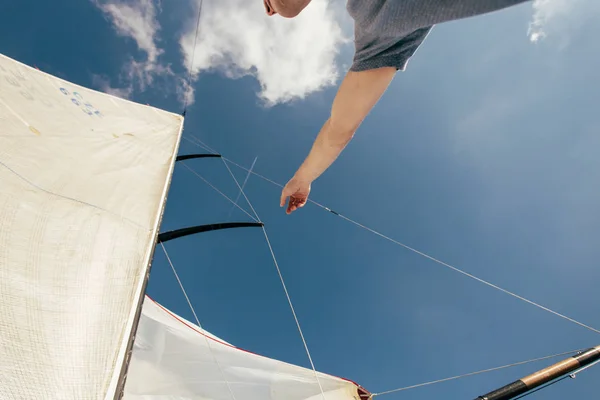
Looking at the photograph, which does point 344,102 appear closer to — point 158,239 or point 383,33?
point 383,33

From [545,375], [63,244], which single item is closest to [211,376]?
[63,244]

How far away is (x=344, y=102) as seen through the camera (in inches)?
30.7

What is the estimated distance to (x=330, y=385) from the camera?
3.01m

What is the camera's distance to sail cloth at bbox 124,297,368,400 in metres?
2.82

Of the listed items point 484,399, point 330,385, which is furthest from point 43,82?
point 484,399

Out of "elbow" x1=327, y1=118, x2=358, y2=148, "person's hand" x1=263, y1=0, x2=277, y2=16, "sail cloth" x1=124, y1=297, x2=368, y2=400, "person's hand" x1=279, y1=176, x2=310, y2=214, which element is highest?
"person's hand" x1=279, y1=176, x2=310, y2=214

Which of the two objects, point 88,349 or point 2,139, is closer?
point 88,349

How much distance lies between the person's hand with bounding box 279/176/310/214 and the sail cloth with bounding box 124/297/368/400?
2.45 m

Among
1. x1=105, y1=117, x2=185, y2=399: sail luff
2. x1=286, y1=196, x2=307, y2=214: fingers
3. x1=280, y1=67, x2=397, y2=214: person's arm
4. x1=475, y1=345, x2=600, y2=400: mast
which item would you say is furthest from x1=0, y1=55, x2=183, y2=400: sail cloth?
x1=475, y1=345, x2=600, y2=400: mast

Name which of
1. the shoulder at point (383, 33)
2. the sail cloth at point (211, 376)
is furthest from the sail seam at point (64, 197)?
the shoulder at point (383, 33)

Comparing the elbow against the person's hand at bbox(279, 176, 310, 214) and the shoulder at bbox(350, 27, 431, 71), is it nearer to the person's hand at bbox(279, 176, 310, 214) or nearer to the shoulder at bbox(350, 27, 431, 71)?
the shoulder at bbox(350, 27, 431, 71)

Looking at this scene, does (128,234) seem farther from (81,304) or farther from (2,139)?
(2,139)

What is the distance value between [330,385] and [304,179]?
2785mm

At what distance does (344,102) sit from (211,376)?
3.24 m
